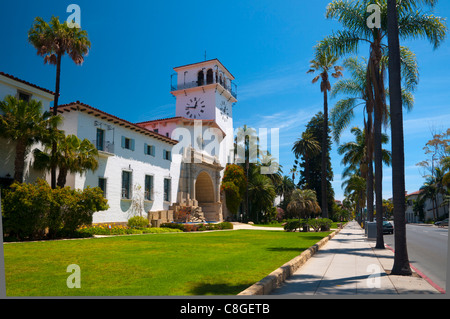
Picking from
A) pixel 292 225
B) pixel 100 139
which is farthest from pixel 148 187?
pixel 292 225

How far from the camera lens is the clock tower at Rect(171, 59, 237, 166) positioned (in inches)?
1888

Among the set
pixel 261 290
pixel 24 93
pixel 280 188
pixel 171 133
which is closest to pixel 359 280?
pixel 261 290

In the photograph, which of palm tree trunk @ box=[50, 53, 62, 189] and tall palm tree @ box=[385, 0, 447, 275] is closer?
tall palm tree @ box=[385, 0, 447, 275]

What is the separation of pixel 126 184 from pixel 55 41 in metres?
13.0

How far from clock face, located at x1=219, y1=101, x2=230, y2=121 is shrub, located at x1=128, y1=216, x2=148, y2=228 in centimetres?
2559

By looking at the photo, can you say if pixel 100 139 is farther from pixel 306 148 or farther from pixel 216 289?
pixel 306 148

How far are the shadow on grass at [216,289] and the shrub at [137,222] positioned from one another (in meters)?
21.4

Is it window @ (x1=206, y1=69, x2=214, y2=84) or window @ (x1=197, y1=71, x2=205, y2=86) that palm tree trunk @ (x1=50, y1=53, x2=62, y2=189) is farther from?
window @ (x1=206, y1=69, x2=214, y2=84)

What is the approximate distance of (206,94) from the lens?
159 ft

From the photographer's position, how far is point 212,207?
4225 centimetres

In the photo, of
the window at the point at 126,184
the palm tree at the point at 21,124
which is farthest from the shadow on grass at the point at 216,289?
the window at the point at 126,184

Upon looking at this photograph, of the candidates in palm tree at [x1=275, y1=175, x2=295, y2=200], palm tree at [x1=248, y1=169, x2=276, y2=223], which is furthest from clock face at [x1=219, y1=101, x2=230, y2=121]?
palm tree at [x1=275, y1=175, x2=295, y2=200]

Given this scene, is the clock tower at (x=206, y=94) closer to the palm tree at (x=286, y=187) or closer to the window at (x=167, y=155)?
the window at (x=167, y=155)
